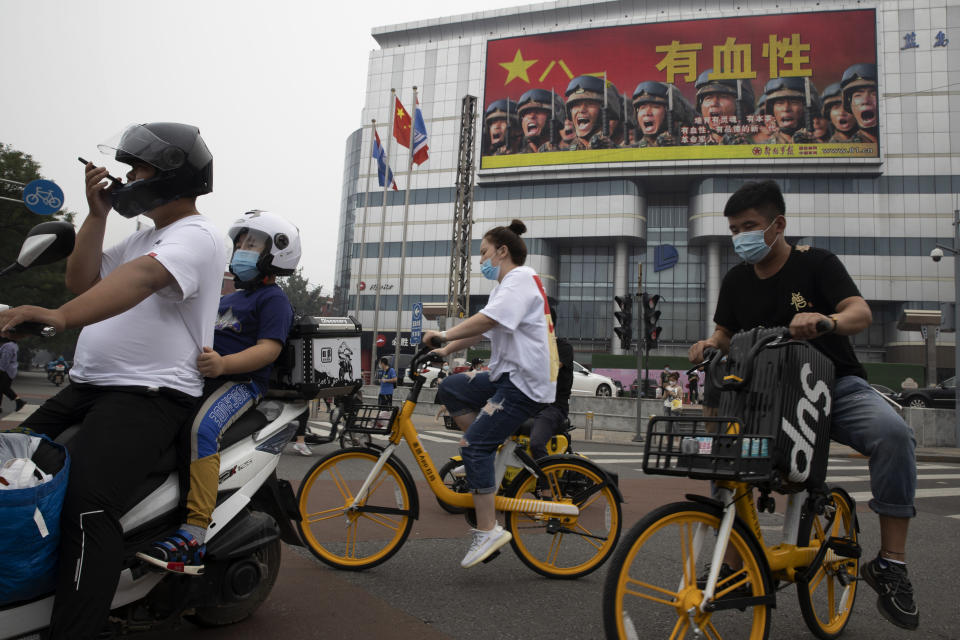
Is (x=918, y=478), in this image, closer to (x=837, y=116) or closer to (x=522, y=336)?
(x=522, y=336)

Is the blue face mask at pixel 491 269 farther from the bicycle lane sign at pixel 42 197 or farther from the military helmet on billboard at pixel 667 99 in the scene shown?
the military helmet on billboard at pixel 667 99

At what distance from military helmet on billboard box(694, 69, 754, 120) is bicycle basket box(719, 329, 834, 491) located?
51.7m

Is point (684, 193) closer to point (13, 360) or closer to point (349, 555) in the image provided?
point (13, 360)

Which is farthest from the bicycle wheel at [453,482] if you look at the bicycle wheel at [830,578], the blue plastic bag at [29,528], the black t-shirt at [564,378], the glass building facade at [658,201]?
the glass building facade at [658,201]

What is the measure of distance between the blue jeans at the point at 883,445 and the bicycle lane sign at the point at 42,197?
15313 millimetres

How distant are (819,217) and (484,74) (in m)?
28.3

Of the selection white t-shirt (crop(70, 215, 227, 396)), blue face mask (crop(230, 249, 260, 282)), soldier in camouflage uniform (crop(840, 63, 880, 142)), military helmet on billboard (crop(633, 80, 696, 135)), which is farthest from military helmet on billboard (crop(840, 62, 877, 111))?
white t-shirt (crop(70, 215, 227, 396))

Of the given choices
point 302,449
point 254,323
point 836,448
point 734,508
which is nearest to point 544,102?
point 836,448

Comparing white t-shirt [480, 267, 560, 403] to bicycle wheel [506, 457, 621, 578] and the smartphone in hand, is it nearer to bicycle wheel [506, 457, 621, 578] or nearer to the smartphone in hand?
bicycle wheel [506, 457, 621, 578]

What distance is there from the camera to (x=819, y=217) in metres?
48.2

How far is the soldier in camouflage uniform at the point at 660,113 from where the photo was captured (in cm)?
4962

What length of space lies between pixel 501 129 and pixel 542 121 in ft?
10.8

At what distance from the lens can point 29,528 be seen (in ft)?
5.94

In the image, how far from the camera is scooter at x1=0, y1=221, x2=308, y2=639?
213 cm
